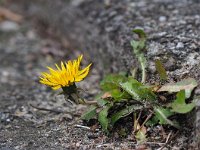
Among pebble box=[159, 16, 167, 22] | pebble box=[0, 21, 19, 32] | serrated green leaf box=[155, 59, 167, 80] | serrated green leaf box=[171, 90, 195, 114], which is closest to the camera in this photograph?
serrated green leaf box=[171, 90, 195, 114]

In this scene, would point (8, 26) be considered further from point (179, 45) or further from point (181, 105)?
point (181, 105)

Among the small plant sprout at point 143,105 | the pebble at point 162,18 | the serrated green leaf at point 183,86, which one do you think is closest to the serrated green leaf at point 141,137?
the small plant sprout at point 143,105

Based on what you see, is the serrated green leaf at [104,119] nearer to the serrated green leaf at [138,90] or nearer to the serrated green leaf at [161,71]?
the serrated green leaf at [138,90]

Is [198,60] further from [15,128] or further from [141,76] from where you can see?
[15,128]

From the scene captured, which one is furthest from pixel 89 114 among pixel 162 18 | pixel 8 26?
pixel 8 26

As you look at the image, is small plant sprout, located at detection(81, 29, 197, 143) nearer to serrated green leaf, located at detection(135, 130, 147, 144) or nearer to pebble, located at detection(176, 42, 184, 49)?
serrated green leaf, located at detection(135, 130, 147, 144)

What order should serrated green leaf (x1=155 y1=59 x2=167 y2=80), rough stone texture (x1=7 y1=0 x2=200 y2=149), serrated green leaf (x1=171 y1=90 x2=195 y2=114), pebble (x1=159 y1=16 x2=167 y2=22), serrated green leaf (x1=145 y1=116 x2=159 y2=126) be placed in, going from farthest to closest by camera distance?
1. pebble (x1=159 y1=16 x2=167 y2=22)
2. rough stone texture (x1=7 y1=0 x2=200 y2=149)
3. serrated green leaf (x1=155 y1=59 x2=167 y2=80)
4. serrated green leaf (x1=145 y1=116 x2=159 y2=126)
5. serrated green leaf (x1=171 y1=90 x2=195 y2=114)

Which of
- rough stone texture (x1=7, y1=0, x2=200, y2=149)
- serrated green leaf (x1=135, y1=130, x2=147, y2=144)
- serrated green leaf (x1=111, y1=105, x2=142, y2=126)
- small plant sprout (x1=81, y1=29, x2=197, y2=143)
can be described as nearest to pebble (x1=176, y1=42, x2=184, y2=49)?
rough stone texture (x1=7, y1=0, x2=200, y2=149)
